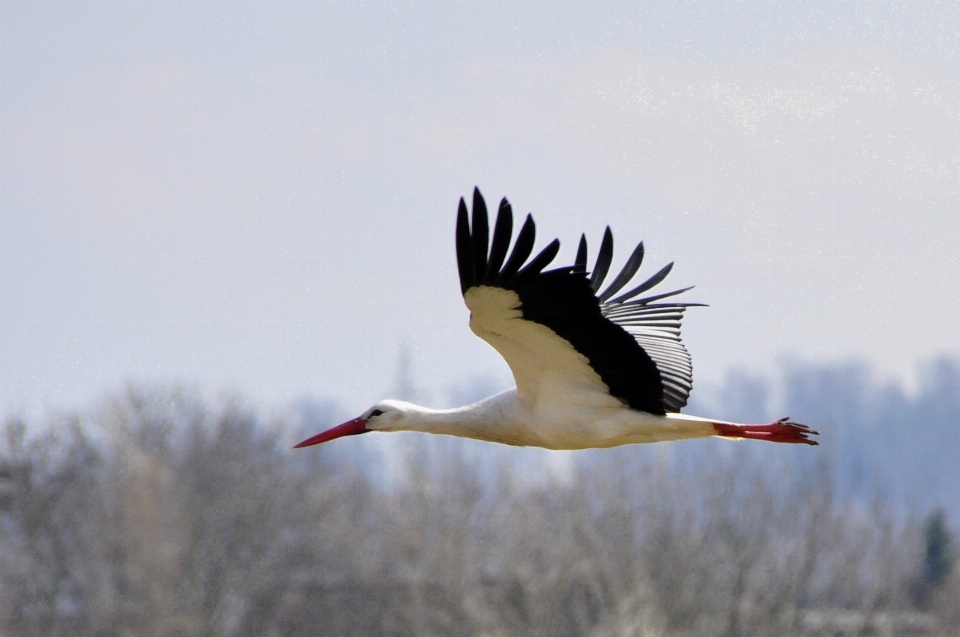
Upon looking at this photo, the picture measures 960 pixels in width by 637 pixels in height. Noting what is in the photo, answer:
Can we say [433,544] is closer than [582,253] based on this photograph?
No

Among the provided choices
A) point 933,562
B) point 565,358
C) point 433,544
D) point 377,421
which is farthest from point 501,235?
point 933,562

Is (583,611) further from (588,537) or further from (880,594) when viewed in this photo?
(880,594)

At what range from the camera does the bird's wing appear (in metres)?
9.02

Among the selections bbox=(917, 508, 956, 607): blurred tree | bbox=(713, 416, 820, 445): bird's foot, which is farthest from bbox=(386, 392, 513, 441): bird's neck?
bbox=(917, 508, 956, 607): blurred tree

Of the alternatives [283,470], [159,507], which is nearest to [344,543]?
[283,470]

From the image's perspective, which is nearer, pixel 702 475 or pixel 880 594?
pixel 880 594

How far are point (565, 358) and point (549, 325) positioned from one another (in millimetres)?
566

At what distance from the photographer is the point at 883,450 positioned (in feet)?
604

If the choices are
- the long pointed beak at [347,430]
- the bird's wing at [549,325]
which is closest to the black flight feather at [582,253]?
the bird's wing at [549,325]

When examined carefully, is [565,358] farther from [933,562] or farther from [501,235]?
[933,562]

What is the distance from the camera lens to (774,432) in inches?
436

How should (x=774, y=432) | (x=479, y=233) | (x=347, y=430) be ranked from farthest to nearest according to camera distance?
1. (x=347, y=430)
2. (x=774, y=432)
3. (x=479, y=233)

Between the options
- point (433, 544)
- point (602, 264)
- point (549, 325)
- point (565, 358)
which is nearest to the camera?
point (549, 325)

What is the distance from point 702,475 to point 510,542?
581 cm
